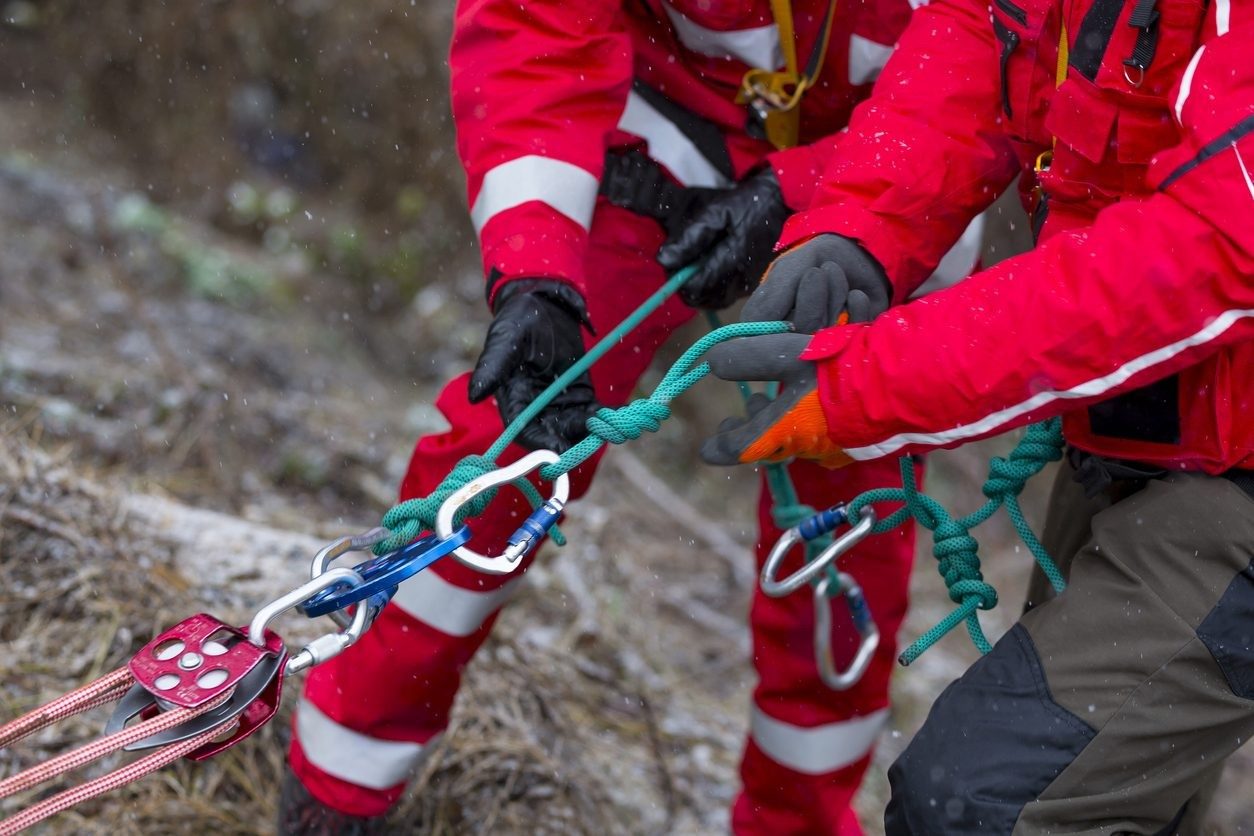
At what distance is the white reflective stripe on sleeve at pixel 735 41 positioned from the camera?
2043 millimetres

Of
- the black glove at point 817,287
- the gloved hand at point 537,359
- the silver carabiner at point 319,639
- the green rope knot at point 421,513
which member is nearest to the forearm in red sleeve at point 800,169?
the black glove at point 817,287

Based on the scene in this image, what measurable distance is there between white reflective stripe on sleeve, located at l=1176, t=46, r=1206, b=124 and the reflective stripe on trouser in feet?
3.20

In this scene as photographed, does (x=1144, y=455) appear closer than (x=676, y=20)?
Yes

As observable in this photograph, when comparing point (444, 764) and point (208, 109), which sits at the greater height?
point (444, 764)

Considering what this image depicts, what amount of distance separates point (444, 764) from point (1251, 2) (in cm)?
201

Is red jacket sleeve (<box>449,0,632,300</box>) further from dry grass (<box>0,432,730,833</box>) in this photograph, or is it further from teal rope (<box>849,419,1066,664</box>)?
dry grass (<box>0,432,730,833</box>)

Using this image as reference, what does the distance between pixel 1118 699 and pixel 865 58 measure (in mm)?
1202

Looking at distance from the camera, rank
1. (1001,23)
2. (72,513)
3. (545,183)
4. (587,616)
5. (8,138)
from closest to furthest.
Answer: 1. (1001,23)
2. (545,183)
3. (72,513)
4. (587,616)
5. (8,138)

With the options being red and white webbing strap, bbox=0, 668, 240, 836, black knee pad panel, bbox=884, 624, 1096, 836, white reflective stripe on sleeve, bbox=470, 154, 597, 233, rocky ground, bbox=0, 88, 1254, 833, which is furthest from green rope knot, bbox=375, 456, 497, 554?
rocky ground, bbox=0, 88, 1254, 833

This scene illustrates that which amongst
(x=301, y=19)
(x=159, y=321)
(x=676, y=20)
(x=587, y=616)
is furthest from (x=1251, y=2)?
(x=301, y=19)

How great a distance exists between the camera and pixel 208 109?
19.6 feet

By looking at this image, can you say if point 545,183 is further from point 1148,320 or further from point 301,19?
point 301,19

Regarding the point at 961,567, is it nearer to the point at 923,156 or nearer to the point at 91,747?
the point at 923,156

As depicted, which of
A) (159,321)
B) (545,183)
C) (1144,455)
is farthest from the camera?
(159,321)
